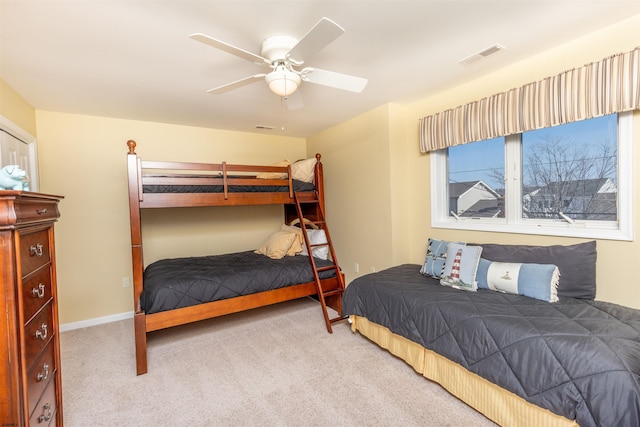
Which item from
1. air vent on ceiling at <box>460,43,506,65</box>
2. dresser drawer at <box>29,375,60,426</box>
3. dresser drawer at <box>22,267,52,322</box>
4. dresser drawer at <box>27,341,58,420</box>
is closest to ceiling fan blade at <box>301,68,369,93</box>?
air vent on ceiling at <box>460,43,506,65</box>

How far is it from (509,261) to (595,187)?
0.80m

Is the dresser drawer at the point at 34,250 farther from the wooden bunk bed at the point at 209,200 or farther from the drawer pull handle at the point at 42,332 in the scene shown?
the wooden bunk bed at the point at 209,200

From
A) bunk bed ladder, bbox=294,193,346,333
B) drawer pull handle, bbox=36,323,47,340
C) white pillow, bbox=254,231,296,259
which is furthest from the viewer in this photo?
white pillow, bbox=254,231,296,259

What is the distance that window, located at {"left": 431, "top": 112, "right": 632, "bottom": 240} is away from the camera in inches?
80.0

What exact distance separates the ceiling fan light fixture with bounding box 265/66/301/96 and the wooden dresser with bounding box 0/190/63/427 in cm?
133

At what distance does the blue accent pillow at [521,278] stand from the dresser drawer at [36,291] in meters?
2.70

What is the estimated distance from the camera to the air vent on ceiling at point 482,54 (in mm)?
2123

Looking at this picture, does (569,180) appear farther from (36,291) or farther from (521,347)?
(36,291)

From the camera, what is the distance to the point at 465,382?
6.07 feet

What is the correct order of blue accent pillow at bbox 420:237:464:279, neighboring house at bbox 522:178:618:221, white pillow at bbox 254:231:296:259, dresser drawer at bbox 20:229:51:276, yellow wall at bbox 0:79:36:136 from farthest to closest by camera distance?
white pillow at bbox 254:231:296:259 < blue accent pillow at bbox 420:237:464:279 < yellow wall at bbox 0:79:36:136 < neighboring house at bbox 522:178:618:221 < dresser drawer at bbox 20:229:51:276

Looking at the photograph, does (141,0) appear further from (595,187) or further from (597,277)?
(597,277)

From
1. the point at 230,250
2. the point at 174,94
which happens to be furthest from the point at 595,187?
the point at 230,250

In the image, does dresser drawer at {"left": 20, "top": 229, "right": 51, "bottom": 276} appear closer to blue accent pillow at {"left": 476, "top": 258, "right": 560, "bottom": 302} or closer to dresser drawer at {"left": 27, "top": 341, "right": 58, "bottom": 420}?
dresser drawer at {"left": 27, "top": 341, "right": 58, "bottom": 420}

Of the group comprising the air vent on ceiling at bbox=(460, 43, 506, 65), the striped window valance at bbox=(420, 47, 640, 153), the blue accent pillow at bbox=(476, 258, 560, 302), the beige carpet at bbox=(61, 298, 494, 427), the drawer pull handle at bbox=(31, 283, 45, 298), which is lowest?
the beige carpet at bbox=(61, 298, 494, 427)
